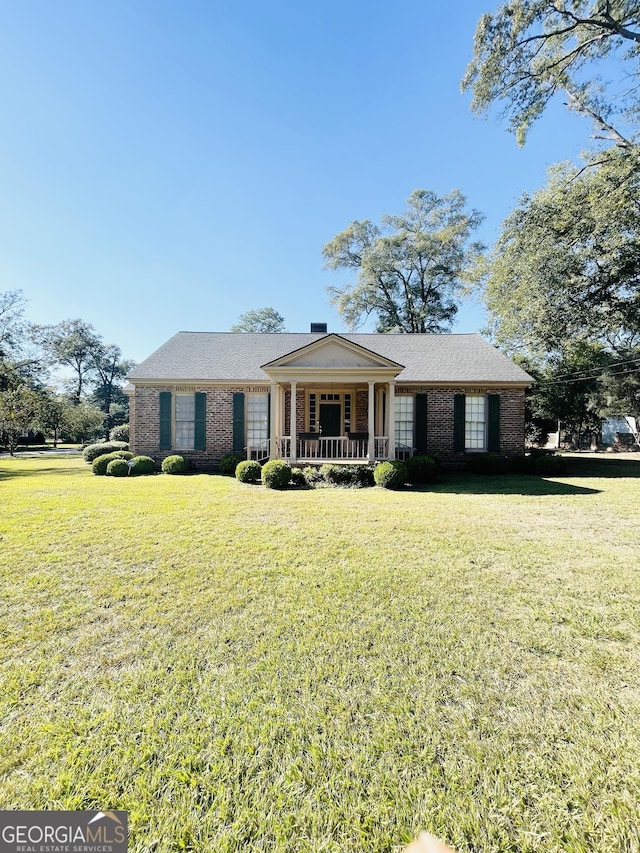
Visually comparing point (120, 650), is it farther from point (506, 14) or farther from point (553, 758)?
point (506, 14)

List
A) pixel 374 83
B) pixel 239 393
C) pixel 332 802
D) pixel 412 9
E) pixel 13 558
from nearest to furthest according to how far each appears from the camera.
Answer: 1. pixel 332 802
2. pixel 13 558
3. pixel 412 9
4. pixel 374 83
5. pixel 239 393

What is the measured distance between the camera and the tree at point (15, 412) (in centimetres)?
1977

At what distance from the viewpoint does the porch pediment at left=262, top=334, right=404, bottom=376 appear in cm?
1126

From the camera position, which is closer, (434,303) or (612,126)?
(612,126)

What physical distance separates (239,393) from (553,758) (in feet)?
41.5

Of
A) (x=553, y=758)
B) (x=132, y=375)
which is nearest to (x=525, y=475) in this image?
(x=553, y=758)

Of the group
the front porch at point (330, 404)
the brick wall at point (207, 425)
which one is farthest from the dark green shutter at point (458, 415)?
the brick wall at point (207, 425)

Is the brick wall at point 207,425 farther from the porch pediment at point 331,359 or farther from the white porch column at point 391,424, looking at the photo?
the white porch column at point 391,424

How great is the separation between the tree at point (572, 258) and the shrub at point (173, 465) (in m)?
14.8

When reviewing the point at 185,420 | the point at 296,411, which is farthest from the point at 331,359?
the point at 185,420

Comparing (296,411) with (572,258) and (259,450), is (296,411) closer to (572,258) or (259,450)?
(259,450)

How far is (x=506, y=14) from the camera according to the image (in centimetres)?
1077

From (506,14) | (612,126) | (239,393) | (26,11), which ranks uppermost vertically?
(506,14)

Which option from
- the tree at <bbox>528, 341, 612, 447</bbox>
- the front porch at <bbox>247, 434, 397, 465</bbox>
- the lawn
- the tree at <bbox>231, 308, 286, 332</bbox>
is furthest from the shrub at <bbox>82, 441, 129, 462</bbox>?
the tree at <bbox>231, 308, 286, 332</bbox>
